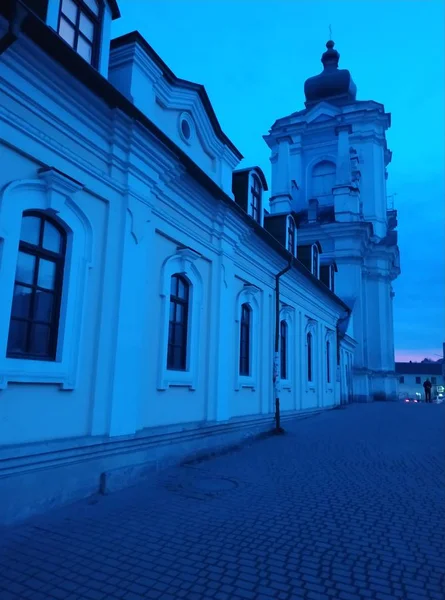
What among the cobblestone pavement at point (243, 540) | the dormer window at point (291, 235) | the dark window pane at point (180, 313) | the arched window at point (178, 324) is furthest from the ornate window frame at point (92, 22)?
the dormer window at point (291, 235)

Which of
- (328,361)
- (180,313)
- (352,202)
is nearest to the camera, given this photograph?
(180,313)

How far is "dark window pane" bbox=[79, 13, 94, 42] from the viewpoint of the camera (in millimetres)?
→ 6535

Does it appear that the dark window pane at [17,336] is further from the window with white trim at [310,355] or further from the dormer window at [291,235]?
the window with white trim at [310,355]

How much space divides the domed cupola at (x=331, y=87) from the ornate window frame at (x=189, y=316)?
33733 millimetres

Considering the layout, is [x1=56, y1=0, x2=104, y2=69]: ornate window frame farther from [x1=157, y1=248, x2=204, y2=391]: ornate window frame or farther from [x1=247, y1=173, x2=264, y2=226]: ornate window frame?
[x1=247, y1=173, x2=264, y2=226]: ornate window frame

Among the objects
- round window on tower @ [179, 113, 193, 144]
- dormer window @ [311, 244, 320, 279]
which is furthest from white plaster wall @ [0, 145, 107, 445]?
dormer window @ [311, 244, 320, 279]

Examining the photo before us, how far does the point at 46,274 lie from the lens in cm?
571

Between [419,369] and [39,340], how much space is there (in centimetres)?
8861

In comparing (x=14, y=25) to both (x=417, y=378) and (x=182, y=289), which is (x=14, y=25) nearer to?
(x=182, y=289)

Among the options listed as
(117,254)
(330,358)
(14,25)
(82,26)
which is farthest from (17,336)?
(330,358)

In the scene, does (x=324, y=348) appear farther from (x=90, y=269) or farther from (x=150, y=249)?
(x=90, y=269)

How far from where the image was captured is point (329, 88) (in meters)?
39.1

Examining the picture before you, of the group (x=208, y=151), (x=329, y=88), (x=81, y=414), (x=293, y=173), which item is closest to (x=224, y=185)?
(x=208, y=151)

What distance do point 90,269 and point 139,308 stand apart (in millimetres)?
1146
